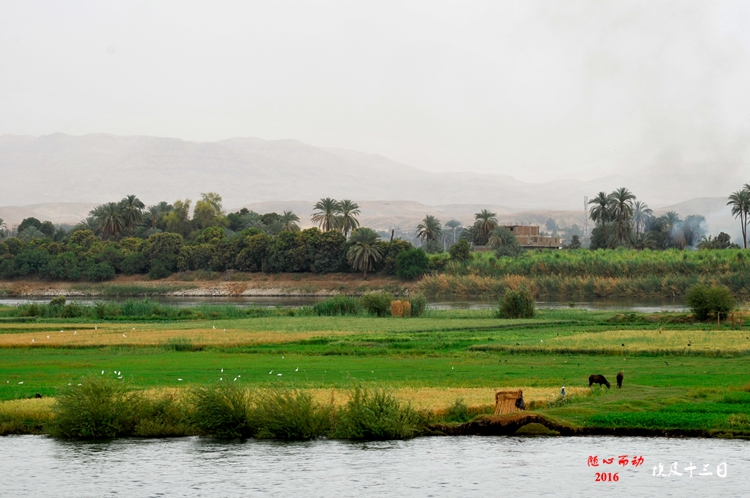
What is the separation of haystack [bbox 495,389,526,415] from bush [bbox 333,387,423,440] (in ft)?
9.19

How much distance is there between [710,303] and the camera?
65.1 m

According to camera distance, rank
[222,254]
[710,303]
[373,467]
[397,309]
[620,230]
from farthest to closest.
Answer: [620,230]
[222,254]
[397,309]
[710,303]
[373,467]

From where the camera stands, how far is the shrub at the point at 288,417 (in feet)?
89.1

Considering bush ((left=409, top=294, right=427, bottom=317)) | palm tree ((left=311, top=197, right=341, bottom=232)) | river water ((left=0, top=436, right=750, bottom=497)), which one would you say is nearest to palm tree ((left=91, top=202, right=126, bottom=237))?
palm tree ((left=311, top=197, right=341, bottom=232))

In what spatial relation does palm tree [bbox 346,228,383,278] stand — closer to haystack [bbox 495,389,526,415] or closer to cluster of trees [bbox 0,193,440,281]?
cluster of trees [bbox 0,193,440,281]

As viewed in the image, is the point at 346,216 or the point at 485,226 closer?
the point at 346,216

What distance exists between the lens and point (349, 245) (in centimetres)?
14950

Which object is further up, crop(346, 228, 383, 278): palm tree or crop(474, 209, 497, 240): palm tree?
crop(474, 209, 497, 240): palm tree

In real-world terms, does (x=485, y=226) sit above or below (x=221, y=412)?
above

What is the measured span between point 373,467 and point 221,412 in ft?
20.0

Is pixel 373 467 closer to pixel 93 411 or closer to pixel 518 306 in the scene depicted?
pixel 93 411

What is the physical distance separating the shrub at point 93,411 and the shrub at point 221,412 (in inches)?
87.1

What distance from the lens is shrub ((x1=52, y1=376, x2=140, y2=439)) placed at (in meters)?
27.5

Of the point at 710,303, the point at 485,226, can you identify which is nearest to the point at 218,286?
the point at 485,226
